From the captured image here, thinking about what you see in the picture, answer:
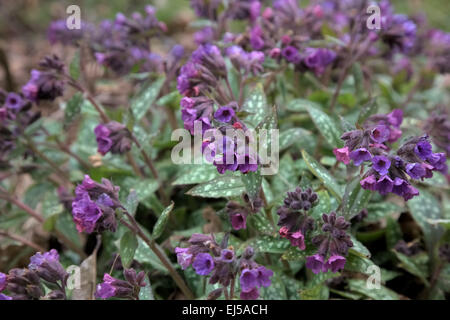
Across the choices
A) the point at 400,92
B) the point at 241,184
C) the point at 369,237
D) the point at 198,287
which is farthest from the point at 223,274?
the point at 400,92

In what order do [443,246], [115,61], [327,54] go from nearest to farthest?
[443,246]
[327,54]
[115,61]

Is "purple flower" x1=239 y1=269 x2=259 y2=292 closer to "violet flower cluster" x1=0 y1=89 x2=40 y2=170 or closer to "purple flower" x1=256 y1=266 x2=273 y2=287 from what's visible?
"purple flower" x1=256 y1=266 x2=273 y2=287

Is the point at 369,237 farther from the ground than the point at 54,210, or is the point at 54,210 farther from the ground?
the point at 54,210

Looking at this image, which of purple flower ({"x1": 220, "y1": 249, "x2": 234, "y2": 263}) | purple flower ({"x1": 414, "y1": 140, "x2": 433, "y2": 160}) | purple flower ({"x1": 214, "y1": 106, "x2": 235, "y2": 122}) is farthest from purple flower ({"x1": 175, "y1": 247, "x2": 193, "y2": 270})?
purple flower ({"x1": 414, "y1": 140, "x2": 433, "y2": 160})

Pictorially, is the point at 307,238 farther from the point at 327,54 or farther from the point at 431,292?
the point at 327,54

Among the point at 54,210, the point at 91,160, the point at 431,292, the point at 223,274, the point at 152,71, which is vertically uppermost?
the point at 152,71

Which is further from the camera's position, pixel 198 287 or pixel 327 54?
pixel 327 54

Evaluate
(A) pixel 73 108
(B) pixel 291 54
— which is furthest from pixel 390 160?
(A) pixel 73 108

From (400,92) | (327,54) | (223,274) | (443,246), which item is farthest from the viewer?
(400,92)
